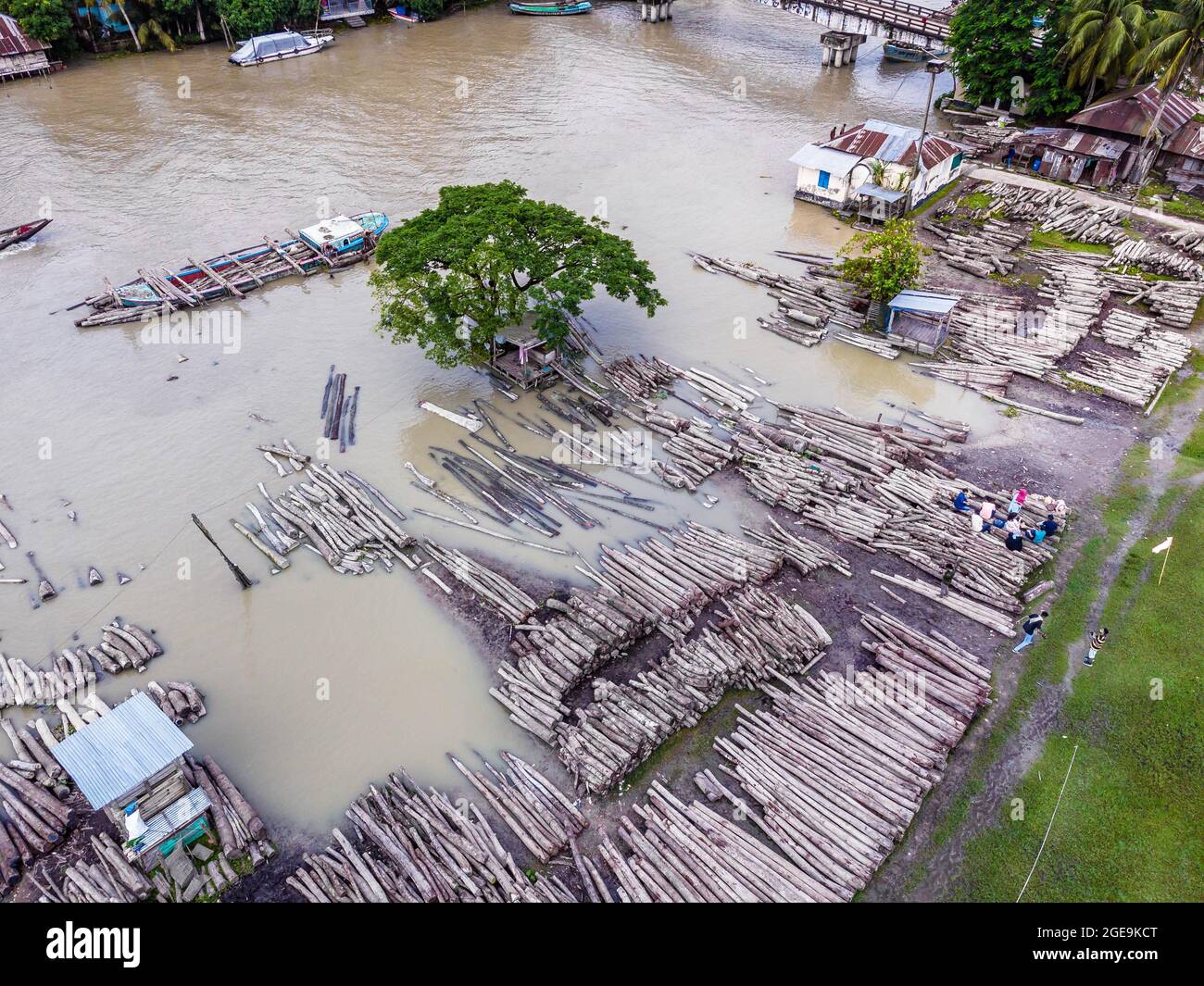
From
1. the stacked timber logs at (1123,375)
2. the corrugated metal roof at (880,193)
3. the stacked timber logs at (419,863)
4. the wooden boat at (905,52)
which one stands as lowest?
the stacked timber logs at (419,863)

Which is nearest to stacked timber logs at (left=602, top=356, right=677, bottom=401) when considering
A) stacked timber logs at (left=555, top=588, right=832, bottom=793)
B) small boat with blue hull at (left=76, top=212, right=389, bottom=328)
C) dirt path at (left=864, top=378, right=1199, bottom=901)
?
stacked timber logs at (left=555, top=588, right=832, bottom=793)

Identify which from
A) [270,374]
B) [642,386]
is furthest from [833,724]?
[270,374]

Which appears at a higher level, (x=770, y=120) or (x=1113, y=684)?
(x=770, y=120)

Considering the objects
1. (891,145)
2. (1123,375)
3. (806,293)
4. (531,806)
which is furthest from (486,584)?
(891,145)

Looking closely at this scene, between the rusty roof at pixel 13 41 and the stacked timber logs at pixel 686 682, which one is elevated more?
the rusty roof at pixel 13 41

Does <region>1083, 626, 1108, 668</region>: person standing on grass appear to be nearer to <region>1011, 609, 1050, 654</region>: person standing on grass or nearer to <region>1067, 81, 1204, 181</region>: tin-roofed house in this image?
<region>1011, 609, 1050, 654</region>: person standing on grass

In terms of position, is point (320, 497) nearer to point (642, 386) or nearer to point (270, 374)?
point (270, 374)

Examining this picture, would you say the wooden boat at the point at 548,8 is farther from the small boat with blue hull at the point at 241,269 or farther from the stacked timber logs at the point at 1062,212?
the stacked timber logs at the point at 1062,212

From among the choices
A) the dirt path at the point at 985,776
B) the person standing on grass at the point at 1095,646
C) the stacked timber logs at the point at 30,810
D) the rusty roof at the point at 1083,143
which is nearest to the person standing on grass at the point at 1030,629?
the dirt path at the point at 985,776
